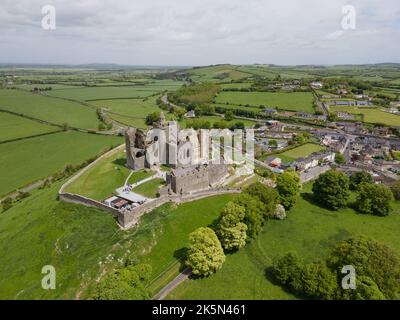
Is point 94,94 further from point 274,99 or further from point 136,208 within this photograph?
point 136,208

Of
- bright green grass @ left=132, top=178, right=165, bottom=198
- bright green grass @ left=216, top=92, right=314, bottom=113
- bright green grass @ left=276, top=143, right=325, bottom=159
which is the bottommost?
bright green grass @ left=132, top=178, right=165, bottom=198

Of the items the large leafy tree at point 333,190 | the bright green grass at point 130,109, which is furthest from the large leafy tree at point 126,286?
the bright green grass at point 130,109

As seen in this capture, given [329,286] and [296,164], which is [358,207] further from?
[329,286]

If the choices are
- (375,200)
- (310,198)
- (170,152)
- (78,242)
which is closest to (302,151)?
(310,198)

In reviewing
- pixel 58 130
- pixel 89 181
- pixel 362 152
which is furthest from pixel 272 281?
pixel 58 130

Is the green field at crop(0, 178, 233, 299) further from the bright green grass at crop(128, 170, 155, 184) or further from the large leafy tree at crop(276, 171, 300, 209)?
the bright green grass at crop(128, 170, 155, 184)

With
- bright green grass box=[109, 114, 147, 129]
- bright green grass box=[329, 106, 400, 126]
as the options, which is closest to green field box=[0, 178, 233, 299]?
bright green grass box=[109, 114, 147, 129]

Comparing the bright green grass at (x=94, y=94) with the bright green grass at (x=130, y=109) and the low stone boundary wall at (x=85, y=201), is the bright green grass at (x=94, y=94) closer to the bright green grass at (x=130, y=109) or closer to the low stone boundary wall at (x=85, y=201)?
the bright green grass at (x=130, y=109)
